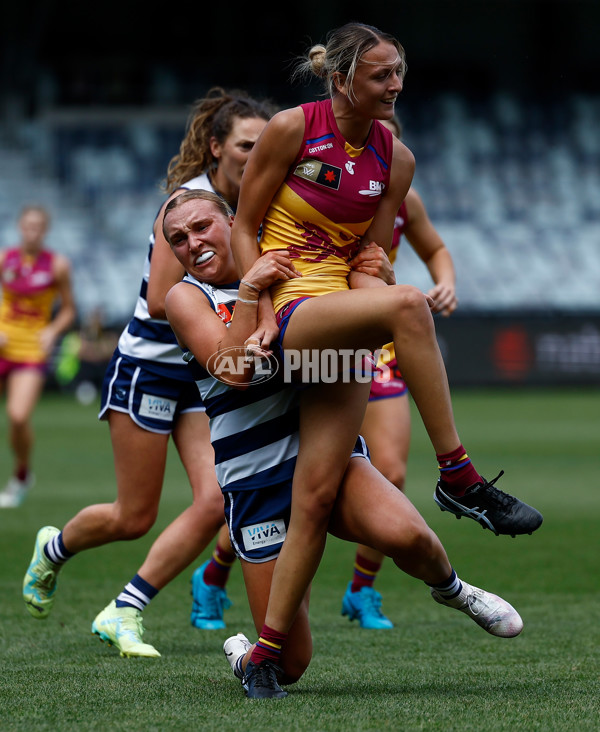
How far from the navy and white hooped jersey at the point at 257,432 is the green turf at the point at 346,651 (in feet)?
2.31

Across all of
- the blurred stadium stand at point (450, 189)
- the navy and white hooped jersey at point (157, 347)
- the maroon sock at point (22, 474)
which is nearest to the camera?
the navy and white hooped jersey at point (157, 347)

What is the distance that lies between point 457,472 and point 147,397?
64.5 inches

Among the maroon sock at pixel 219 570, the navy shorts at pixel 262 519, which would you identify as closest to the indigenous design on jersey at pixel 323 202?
the navy shorts at pixel 262 519

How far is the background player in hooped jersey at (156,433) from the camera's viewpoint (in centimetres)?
457

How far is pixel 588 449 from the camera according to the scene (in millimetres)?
12781

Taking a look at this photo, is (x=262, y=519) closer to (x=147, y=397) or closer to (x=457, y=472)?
(x=457, y=472)

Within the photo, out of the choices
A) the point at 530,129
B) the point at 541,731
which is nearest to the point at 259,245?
the point at 541,731

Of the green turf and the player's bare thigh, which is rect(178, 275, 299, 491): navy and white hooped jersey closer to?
the green turf

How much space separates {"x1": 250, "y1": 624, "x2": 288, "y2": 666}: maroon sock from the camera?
11.8ft

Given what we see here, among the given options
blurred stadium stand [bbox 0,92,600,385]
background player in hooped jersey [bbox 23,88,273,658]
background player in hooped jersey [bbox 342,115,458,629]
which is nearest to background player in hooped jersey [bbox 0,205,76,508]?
background player in hooped jersey [bbox 342,115,458,629]

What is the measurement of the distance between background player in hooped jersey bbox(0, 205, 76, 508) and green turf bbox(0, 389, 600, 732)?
50cm

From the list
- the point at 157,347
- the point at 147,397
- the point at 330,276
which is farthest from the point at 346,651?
the point at 330,276

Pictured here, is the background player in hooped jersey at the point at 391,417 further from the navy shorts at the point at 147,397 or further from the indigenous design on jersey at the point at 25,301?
the indigenous design on jersey at the point at 25,301

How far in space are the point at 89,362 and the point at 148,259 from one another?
1722 cm
